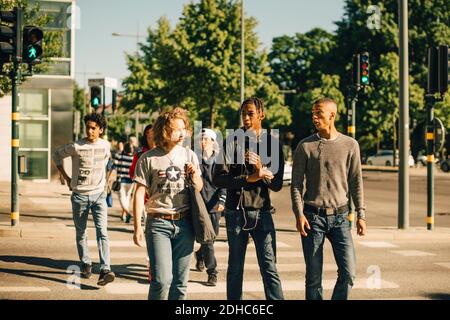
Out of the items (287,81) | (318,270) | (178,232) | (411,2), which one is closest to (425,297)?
(318,270)

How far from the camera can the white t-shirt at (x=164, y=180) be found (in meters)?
5.39

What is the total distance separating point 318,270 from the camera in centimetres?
571

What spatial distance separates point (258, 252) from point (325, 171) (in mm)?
879

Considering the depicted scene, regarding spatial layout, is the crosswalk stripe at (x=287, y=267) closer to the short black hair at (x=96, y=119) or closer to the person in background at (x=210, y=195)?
the person in background at (x=210, y=195)

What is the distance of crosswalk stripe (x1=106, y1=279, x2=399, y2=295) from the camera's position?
24.3 ft

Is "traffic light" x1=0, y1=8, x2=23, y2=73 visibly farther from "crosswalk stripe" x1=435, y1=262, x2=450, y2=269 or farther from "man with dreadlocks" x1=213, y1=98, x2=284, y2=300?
"crosswalk stripe" x1=435, y1=262, x2=450, y2=269

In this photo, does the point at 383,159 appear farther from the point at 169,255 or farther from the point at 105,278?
the point at 169,255

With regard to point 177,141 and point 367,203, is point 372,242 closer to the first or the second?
point 177,141

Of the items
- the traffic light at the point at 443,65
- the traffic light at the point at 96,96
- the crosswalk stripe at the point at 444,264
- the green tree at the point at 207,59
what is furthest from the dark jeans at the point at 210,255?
the green tree at the point at 207,59

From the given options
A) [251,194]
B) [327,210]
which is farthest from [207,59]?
[327,210]

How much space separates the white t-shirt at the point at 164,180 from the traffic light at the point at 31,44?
296 inches

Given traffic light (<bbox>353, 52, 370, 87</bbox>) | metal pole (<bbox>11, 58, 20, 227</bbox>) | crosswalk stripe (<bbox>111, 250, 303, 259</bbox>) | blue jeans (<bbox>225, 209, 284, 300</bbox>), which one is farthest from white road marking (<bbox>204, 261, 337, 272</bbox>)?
traffic light (<bbox>353, 52, 370, 87</bbox>)

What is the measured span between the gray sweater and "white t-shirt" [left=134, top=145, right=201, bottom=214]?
3.20 feet

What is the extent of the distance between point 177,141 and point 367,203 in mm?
16260
